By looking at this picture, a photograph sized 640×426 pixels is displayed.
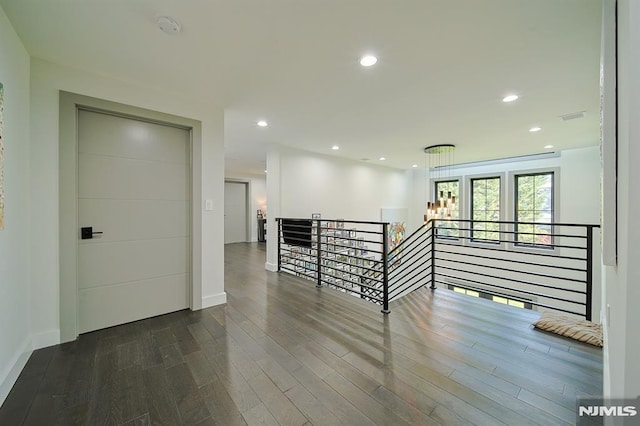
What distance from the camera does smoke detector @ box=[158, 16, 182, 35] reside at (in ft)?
5.58

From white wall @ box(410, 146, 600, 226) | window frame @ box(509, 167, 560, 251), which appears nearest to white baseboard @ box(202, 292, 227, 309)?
window frame @ box(509, 167, 560, 251)

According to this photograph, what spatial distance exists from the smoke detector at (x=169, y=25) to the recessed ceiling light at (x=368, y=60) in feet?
4.58

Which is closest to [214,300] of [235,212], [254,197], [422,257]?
[422,257]

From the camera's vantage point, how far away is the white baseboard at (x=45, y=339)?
2145 mm

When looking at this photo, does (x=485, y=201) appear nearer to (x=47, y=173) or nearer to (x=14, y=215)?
(x=47, y=173)

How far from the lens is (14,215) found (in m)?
1.86

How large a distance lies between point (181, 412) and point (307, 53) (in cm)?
265

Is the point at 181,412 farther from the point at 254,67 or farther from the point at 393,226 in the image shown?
the point at 393,226

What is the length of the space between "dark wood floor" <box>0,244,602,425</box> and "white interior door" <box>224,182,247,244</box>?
19.8ft

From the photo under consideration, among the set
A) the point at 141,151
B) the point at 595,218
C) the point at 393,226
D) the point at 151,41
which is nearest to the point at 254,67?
the point at 151,41

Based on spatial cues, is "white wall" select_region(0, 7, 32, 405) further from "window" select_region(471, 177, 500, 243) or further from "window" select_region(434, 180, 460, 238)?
"window" select_region(471, 177, 500, 243)

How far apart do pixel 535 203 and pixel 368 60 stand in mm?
6353

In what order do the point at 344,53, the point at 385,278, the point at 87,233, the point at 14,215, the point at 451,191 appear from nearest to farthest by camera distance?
the point at 14,215 → the point at 344,53 → the point at 87,233 → the point at 385,278 → the point at 451,191

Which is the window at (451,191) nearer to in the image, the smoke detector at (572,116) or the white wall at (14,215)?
the smoke detector at (572,116)
